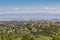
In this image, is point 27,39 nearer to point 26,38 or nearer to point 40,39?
point 26,38

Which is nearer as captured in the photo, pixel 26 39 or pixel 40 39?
pixel 26 39

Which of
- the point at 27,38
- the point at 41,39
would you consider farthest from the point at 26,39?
the point at 41,39

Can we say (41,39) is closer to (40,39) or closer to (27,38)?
(40,39)

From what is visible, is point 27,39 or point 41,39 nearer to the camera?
point 27,39

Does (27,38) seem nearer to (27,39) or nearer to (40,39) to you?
(27,39)

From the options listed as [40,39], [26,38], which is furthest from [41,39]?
[26,38]

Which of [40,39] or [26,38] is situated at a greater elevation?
[26,38]

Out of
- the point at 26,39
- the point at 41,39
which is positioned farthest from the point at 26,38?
the point at 41,39

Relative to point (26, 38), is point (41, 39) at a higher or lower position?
lower
